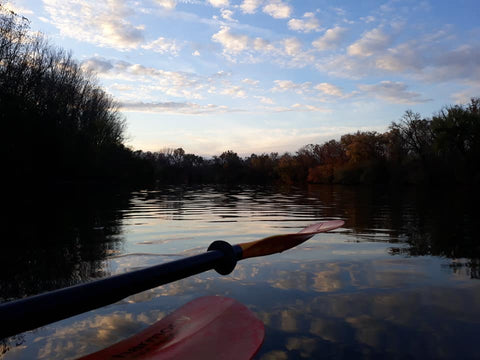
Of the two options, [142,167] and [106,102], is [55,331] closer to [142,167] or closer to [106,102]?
[106,102]

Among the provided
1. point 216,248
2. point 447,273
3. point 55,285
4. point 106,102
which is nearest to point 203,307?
point 216,248

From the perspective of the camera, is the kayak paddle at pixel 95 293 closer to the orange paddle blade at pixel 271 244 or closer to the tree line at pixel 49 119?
the orange paddle blade at pixel 271 244

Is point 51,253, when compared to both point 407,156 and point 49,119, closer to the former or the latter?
point 49,119

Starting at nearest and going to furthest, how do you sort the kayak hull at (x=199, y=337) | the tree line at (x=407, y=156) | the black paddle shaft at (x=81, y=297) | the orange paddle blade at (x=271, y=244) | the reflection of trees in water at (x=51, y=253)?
1. the black paddle shaft at (x=81, y=297)
2. the kayak hull at (x=199, y=337)
3. the orange paddle blade at (x=271, y=244)
4. the reflection of trees in water at (x=51, y=253)
5. the tree line at (x=407, y=156)

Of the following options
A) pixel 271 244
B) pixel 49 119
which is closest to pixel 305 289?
pixel 271 244

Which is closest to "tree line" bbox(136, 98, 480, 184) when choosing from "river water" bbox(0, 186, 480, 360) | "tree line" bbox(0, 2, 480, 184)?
"tree line" bbox(0, 2, 480, 184)

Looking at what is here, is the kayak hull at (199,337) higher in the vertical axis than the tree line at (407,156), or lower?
lower

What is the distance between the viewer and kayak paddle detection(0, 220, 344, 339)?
1.26 metres

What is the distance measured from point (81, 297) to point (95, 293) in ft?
0.21

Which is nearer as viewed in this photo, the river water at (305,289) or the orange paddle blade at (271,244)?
the river water at (305,289)

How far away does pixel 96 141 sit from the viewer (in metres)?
40.9

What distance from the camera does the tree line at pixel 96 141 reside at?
22.1m

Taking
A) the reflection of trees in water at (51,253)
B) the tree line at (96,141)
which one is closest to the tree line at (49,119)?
the tree line at (96,141)

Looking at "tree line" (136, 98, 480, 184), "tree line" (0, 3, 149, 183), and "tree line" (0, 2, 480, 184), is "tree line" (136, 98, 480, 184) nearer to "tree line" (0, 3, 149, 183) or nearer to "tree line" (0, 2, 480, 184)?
"tree line" (0, 2, 480, 184)
